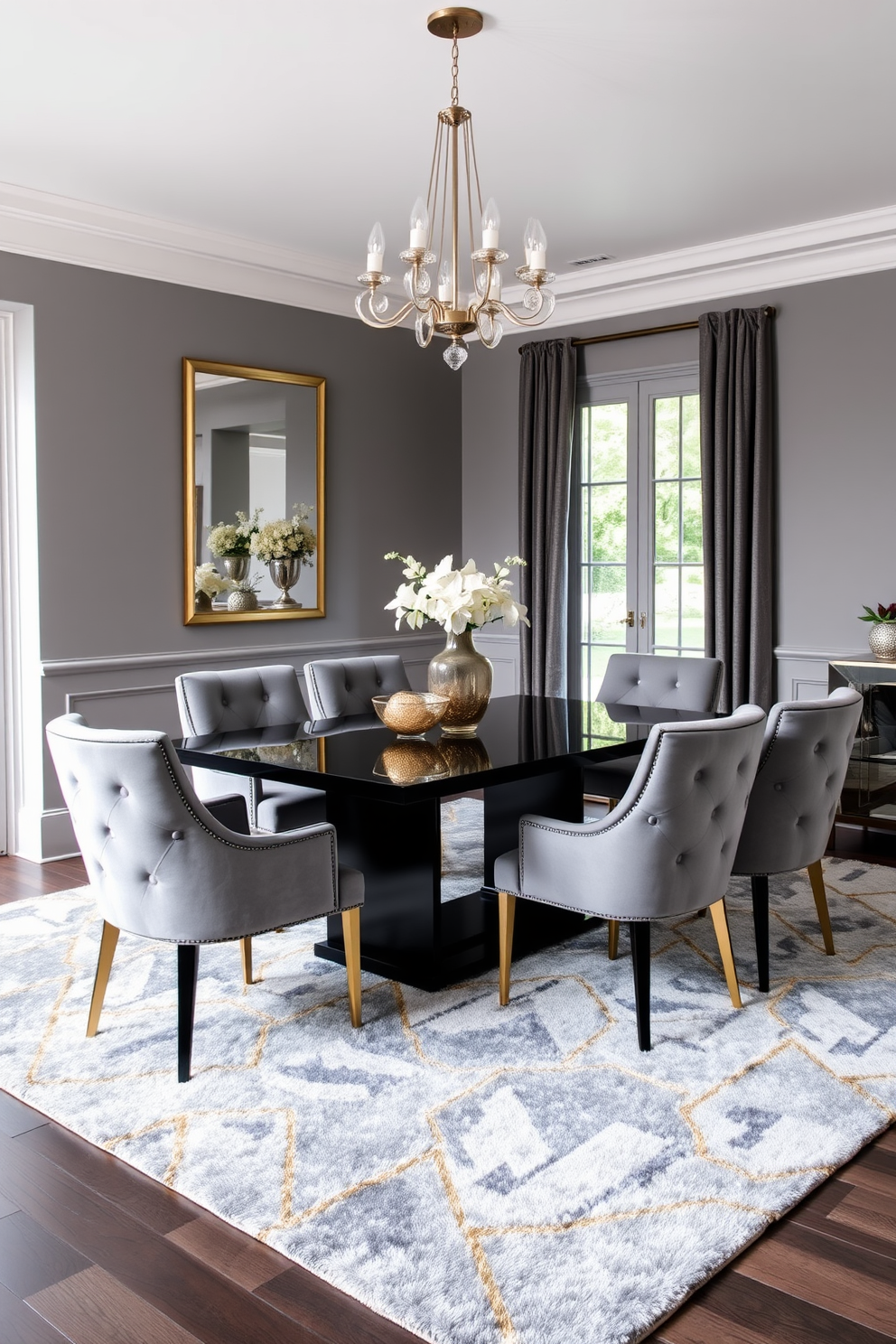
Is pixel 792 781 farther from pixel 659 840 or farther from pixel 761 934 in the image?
pixel 659 840

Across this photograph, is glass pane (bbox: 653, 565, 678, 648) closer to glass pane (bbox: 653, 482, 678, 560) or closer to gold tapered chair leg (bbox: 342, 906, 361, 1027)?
glass pane (bbox: 653, 482, 678, 560)

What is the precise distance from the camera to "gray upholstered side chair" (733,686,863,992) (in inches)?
124

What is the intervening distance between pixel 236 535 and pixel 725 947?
3286mm

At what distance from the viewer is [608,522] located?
611cm

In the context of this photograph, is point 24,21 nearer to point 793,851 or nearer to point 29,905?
point 29,905

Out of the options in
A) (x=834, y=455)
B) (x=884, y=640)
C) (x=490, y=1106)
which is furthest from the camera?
(x=834, y=455)

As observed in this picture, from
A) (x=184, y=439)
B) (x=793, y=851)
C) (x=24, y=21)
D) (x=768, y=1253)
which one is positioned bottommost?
(x=768, y=1253)

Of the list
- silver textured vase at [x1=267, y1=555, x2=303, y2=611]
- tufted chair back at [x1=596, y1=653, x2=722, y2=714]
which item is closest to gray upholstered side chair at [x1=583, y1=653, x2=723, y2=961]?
tufted chair back at [x1=596, y1=653, x2=722, y2=714]

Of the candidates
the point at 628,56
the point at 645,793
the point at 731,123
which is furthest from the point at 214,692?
the point at 731,123

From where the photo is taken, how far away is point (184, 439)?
5.14 m

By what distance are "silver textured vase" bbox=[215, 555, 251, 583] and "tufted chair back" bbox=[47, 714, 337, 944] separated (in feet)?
8.80

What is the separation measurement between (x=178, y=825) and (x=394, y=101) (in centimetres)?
254

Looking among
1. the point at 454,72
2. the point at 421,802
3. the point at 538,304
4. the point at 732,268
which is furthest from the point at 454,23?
the point at 732,268

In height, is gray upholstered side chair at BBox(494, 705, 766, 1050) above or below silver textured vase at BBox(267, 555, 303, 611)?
below
